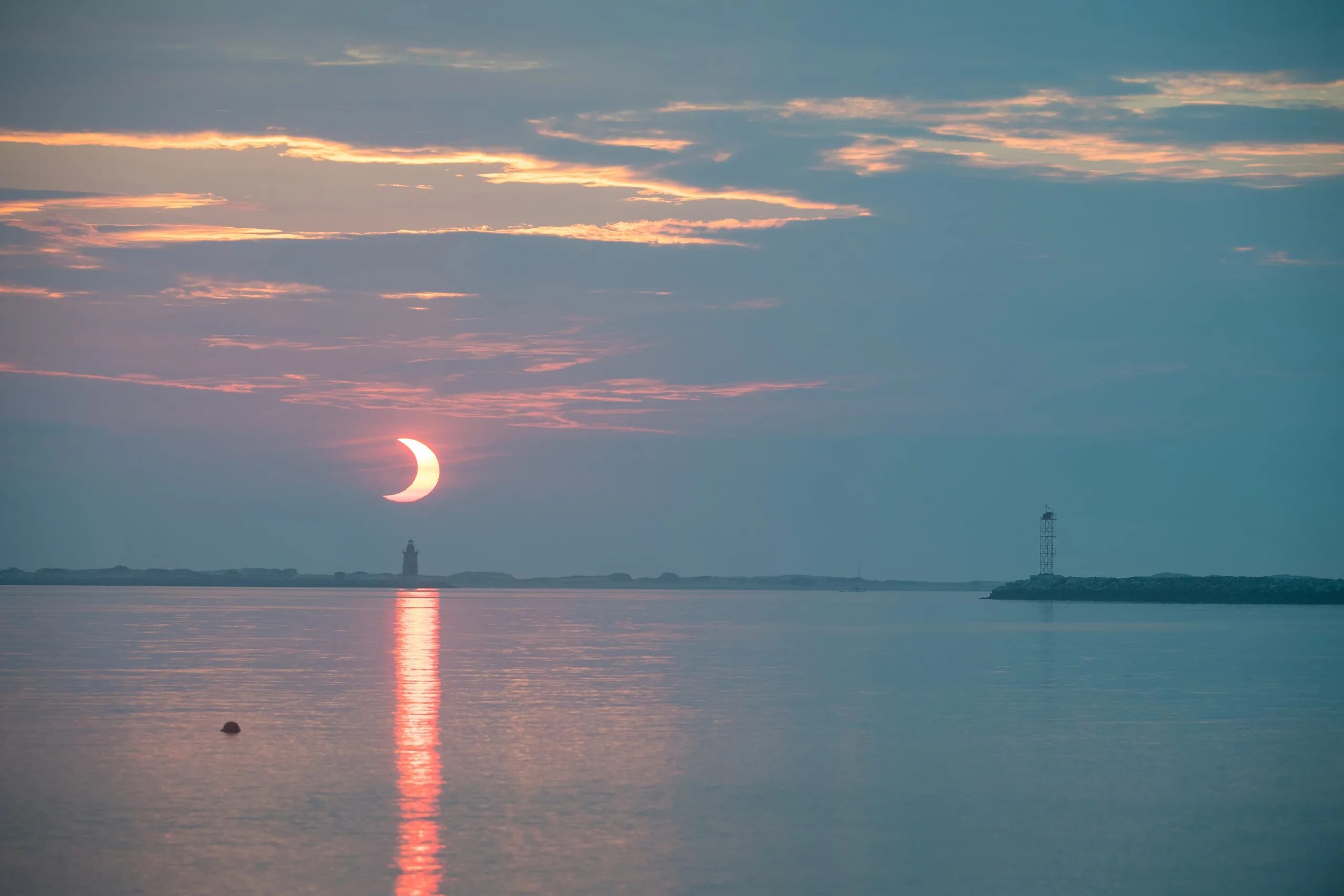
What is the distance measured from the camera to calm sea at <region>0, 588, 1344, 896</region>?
1844cm

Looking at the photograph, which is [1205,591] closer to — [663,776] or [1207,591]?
[1207,591]

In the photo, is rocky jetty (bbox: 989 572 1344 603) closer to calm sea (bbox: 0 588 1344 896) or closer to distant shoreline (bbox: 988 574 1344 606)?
distant shoreline (bbox: 988 574 1344 606)

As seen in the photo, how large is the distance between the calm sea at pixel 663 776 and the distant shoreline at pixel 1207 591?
113000 mm

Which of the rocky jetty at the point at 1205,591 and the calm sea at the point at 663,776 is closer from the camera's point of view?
the calm sea at the point at 663,776

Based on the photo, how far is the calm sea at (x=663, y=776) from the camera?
18438 mm

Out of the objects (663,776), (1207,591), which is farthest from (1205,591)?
(663,776)

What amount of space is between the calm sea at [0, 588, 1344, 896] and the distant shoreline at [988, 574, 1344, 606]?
371ft

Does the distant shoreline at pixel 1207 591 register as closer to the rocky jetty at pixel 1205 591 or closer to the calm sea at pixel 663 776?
the rocky jetty at pixel 1205 591

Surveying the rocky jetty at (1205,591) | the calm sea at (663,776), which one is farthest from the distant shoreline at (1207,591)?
the calm sea at (663,776)

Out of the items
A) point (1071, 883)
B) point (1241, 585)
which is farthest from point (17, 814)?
point (1241, 585)

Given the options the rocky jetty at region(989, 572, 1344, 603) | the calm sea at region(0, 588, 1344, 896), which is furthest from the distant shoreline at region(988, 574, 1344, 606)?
the calm sea at region(0, 588, 1344, 896)

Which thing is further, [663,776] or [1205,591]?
[1205,591]

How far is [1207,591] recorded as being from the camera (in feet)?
532

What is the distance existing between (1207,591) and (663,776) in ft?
497
